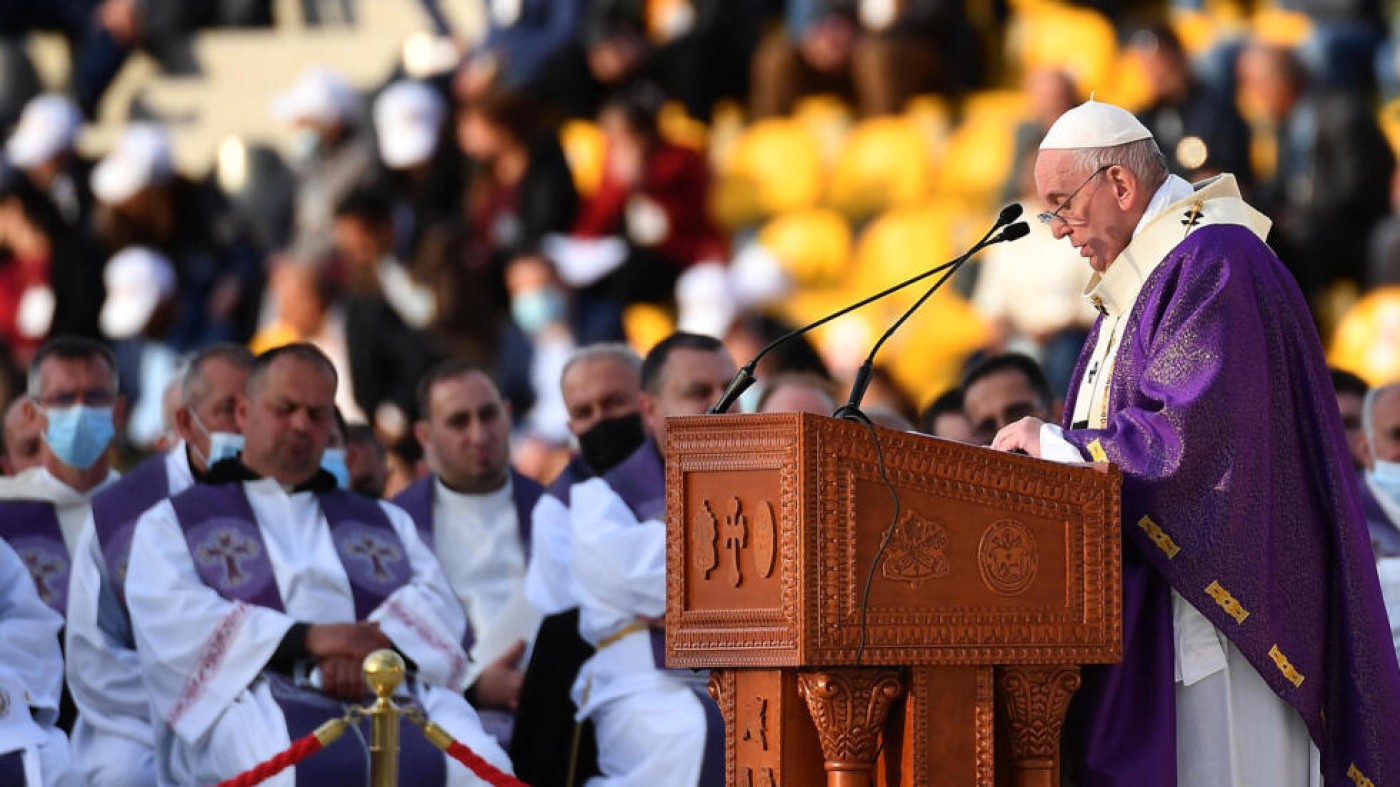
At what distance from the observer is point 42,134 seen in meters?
16.9

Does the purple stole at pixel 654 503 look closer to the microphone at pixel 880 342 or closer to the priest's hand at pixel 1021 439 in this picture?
the priest's hand at pixel 1021 439

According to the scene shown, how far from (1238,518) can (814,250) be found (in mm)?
9312

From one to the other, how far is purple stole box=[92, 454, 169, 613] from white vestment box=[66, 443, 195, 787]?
0.05 metres

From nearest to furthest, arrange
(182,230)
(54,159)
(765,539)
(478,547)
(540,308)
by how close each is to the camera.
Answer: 1. (765,539)
2. (478,547)
3. (540,308)
4. (182,230)
5. (54,159)

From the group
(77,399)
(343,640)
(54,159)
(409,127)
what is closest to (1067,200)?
(343,640)

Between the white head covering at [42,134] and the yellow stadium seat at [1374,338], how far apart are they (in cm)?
877

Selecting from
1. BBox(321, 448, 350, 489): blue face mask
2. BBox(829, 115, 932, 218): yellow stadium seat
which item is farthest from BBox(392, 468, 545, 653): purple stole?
BBox(829, 115, 932, 218): yellow stadium seat

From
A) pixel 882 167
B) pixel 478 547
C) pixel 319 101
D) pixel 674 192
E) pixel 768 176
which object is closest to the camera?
pixel 478 547

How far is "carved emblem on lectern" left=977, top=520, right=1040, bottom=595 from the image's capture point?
5.07 m

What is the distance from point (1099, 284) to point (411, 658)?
2774mm

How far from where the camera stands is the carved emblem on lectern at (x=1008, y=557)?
16.6 feet

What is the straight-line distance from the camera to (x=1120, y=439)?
5.36 metres

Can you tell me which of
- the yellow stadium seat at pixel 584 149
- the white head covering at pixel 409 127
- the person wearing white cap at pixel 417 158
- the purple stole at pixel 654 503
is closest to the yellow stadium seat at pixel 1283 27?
the yellow stadium seat at pixel 584 149

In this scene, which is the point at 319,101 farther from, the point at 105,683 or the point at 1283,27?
the point at 105,683
